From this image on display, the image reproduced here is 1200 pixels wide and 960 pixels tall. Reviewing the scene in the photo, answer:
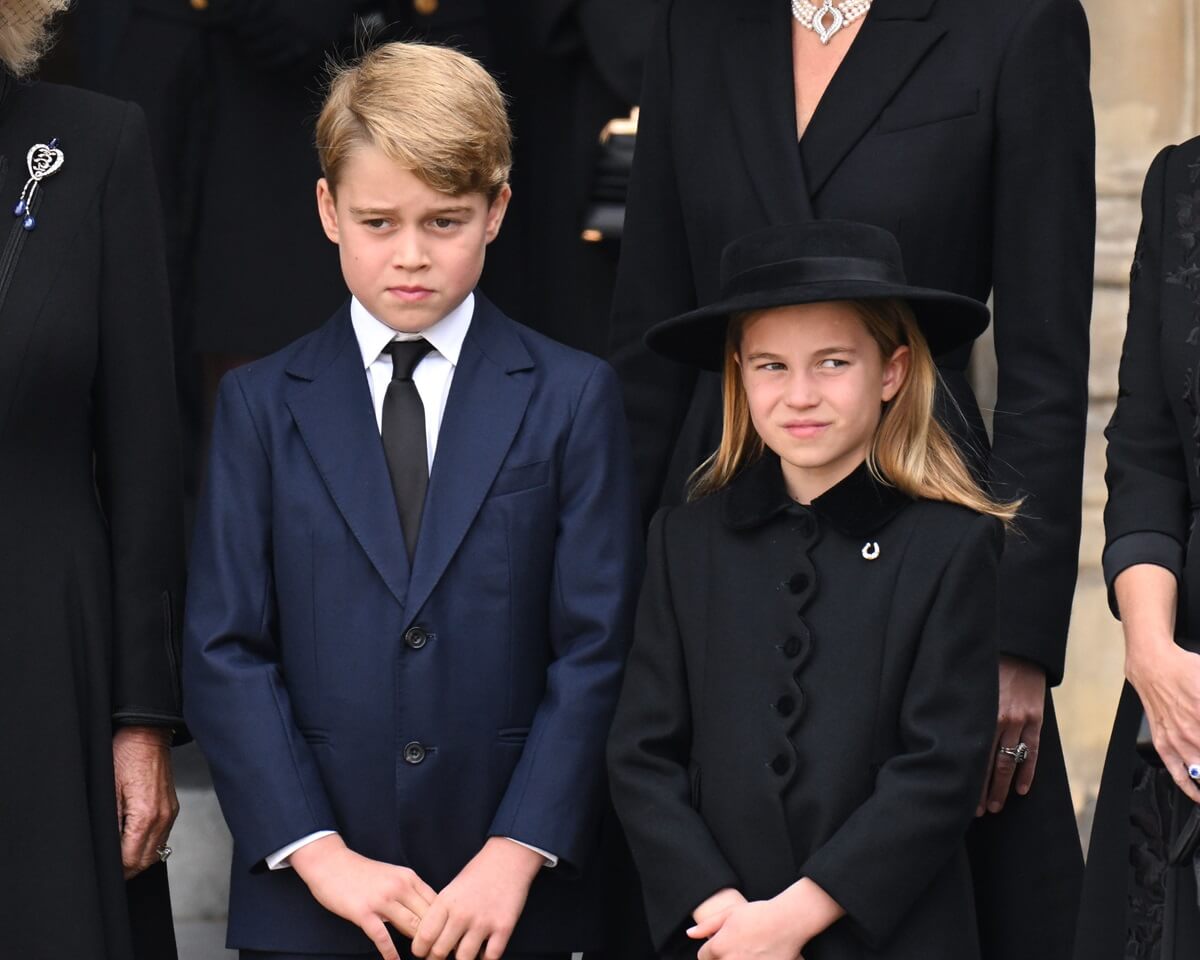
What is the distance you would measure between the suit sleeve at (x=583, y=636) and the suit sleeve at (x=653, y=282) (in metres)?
0.23

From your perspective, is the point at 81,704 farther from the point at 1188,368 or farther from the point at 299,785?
the point at 1188,368

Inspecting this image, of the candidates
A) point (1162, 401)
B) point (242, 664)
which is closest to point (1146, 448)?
point (1162, 401)

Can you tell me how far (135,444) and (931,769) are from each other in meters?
1.22

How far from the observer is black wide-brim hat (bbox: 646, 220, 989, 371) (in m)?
3.00

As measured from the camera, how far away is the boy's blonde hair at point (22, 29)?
3.26 metres

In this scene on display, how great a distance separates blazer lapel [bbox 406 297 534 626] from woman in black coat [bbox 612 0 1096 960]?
331 mm

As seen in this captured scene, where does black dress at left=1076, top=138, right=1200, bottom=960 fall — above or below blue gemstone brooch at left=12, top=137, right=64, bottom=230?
below

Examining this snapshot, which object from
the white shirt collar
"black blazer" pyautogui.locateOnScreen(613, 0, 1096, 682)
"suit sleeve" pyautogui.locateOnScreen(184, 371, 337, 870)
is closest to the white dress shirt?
the white shirt collar

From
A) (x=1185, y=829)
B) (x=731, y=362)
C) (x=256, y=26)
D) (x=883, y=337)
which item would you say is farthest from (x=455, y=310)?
(x=256, y=26)

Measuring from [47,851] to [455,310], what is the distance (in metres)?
0.95

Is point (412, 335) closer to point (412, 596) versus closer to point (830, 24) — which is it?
point (412, 596)

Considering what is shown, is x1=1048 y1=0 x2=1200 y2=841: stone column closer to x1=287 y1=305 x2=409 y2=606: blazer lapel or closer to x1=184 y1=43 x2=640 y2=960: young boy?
x1=184 y1=43 x2=640 y2=960: young boy

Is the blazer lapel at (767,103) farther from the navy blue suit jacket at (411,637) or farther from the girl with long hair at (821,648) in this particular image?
the navy blue suit jacket at (411,637)

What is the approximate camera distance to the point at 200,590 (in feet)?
10.6
